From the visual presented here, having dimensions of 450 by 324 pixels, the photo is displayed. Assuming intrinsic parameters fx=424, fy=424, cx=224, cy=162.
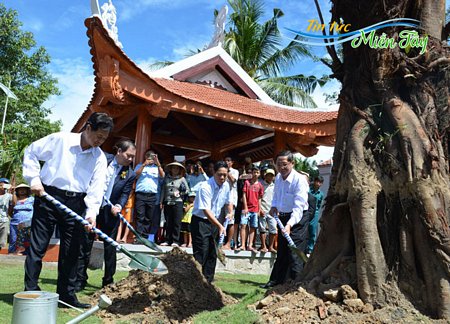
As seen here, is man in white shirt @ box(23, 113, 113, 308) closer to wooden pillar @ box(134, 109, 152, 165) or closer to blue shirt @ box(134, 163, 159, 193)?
blue shirt @ box(134, 163, 159, 193)

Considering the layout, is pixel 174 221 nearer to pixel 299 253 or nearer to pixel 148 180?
pixel 148 180

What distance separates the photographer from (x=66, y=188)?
3957 millimetres

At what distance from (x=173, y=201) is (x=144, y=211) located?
54 cm

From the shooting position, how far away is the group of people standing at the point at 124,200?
3.93 metres

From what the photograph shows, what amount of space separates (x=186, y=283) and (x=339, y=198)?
1769 mm

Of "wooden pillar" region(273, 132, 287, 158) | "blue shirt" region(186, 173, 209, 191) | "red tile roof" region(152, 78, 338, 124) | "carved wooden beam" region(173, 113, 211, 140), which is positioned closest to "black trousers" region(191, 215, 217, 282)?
"blue shirt" region(186, 173, 209, 191)

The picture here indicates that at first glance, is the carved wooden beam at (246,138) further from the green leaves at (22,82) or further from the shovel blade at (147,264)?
the green leaves at (22,82)

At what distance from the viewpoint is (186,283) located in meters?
4.30

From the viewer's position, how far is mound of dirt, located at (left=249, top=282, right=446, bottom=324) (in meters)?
3.01

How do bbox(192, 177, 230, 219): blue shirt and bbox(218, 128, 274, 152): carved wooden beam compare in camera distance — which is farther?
bbox(218, 128, 274, 152): carved wooden beam

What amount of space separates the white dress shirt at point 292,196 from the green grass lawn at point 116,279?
3.47 ft

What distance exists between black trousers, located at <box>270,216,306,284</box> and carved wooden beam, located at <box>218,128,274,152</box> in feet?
16.3

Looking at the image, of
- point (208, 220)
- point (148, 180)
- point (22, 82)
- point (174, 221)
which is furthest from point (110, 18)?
point (22, 82)

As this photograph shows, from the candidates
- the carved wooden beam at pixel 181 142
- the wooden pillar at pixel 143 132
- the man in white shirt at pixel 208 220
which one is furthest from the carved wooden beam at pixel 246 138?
the man in white shirt at pixel 208 220
